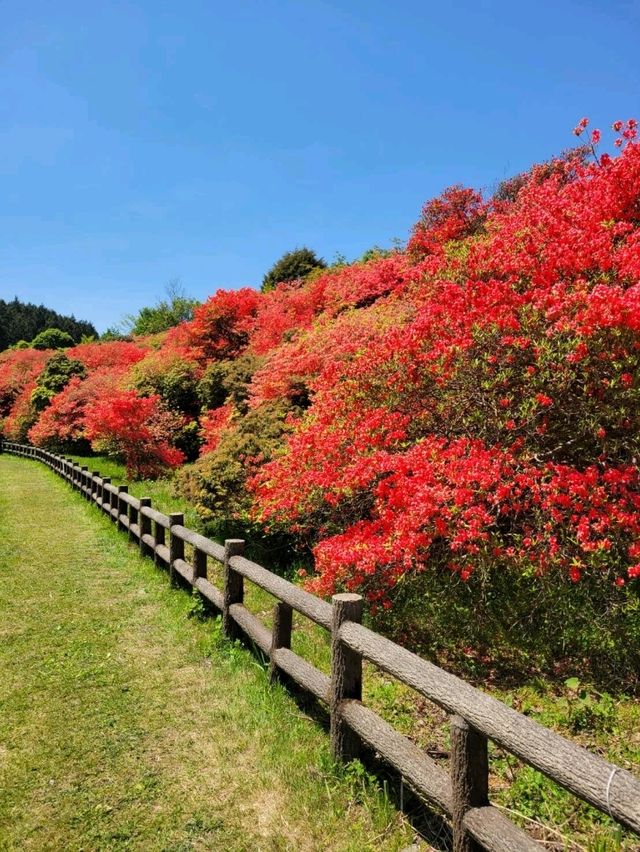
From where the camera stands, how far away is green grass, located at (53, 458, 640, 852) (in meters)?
3.27

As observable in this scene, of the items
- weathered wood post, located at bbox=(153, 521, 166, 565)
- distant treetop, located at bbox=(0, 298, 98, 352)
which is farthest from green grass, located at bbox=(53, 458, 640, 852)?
distant treetop, located at bbox=(0, 298, 98, 352)

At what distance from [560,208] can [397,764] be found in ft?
22.6

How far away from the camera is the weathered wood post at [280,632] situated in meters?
4.69

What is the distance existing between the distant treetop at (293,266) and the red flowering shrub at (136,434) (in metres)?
23.2

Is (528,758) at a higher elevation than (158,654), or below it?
higher

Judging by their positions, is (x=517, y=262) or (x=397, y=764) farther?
(x=517, y=262)

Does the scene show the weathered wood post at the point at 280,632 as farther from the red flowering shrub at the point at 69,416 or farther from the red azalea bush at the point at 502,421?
the red flowering shrub at the point at 69,416

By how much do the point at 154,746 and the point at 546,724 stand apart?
304 centimetres

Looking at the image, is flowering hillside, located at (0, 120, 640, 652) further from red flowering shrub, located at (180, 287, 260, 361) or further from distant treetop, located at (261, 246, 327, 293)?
distant treetop, located at (261, 246, 327, 293)

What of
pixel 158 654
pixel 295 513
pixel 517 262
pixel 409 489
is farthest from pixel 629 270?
pixel 158 654

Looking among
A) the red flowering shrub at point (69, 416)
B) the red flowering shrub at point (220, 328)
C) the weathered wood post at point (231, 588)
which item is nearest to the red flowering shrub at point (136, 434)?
the red flowering shrub at point (220, 328)

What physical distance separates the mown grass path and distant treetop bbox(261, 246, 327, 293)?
35.2 m

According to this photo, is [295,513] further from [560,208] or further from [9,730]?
[560,208]

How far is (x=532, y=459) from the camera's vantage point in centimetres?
555
